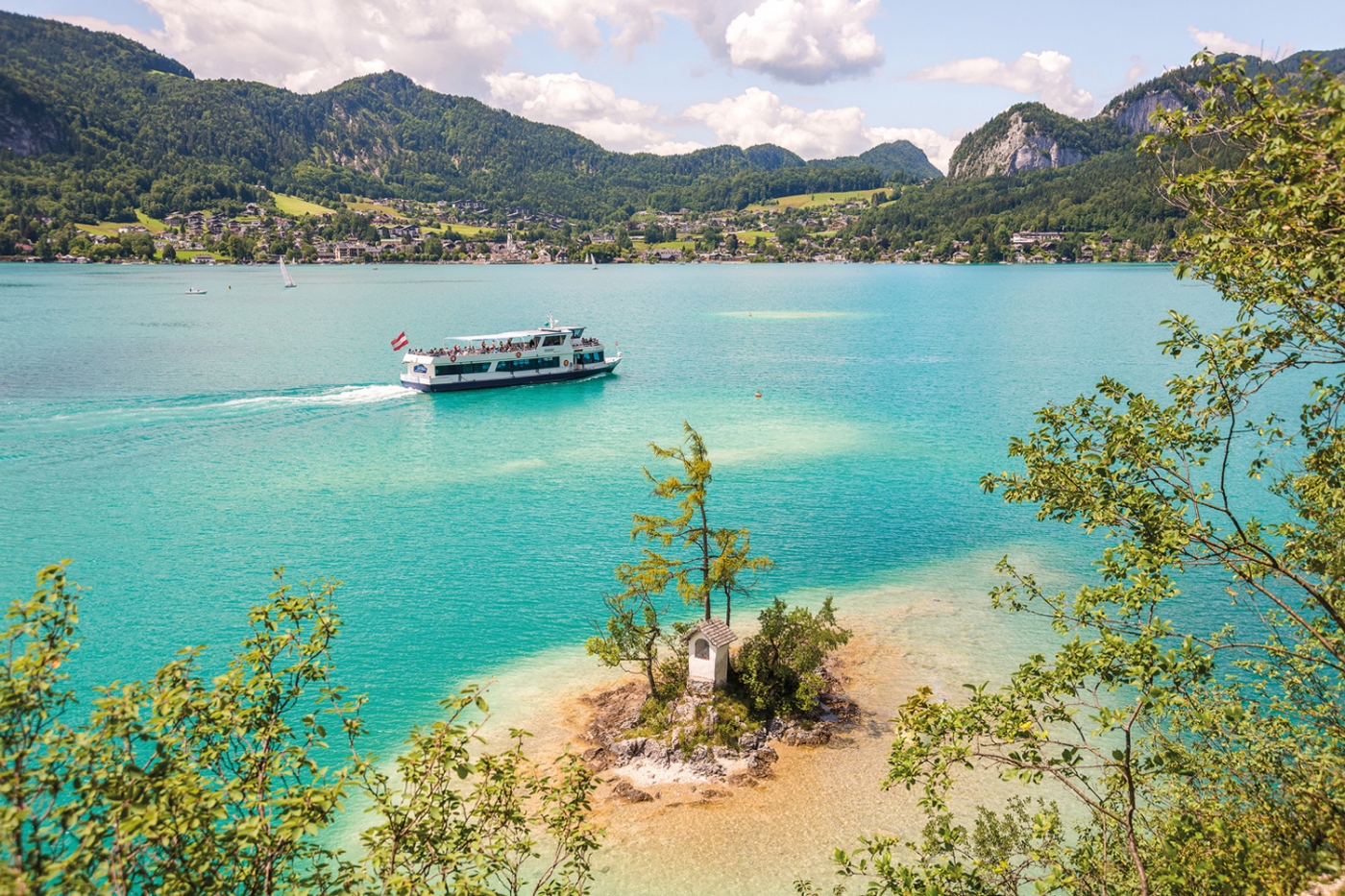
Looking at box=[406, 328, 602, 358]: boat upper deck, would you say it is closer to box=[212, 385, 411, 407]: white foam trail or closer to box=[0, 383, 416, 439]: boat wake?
box=[212, 385, 411, 407]: white foam trail

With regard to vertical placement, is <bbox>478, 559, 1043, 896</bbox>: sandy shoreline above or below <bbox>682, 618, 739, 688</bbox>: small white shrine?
below

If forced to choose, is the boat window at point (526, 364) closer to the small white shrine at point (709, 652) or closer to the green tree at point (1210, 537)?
the small white shrine at point (709, 652)

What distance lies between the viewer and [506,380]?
326ft

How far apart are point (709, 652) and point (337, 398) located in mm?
70724

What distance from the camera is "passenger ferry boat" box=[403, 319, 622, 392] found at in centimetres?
9325

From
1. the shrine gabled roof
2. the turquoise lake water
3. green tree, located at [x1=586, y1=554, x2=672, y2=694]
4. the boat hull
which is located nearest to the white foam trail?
the turquoise lake water

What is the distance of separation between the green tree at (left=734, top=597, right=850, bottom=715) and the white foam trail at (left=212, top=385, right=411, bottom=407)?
67.8 meters

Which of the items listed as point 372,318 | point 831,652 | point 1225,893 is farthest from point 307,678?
point 372,318

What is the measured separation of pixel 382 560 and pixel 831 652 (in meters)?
26.8

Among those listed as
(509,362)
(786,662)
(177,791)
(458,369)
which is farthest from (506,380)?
(177,791)

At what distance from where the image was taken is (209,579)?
42.3 m

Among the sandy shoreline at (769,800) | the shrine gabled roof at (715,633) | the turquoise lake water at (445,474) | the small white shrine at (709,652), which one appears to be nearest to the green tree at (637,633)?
the small white shrine at (709,652)

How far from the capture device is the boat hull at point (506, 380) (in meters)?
93.1

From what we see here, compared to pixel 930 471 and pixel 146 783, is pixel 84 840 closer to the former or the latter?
pixel 146 783
